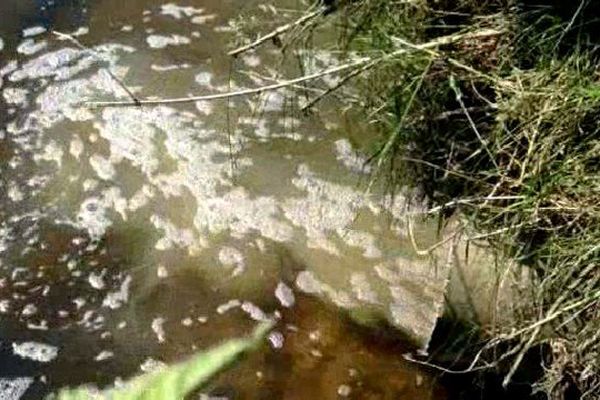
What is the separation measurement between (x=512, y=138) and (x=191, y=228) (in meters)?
0.70

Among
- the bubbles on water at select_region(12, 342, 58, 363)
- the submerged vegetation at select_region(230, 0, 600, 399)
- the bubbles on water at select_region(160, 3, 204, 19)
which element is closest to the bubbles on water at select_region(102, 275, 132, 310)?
the bubbles on water at select_region(12, 342, 58, 363)

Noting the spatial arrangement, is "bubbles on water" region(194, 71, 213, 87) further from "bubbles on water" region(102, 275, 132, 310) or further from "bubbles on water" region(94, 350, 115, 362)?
"bubbles on water" region(94, 350, 115, 362)

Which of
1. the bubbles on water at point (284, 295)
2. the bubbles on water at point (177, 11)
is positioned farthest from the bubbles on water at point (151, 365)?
the bubbles on water at point (177, 11)

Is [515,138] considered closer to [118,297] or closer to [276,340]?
[276,340]

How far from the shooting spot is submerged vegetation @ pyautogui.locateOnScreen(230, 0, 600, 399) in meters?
1.73

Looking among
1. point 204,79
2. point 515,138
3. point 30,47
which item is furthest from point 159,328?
point 30,47

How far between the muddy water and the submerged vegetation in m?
0.17

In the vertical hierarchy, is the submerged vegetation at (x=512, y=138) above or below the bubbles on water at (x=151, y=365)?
above

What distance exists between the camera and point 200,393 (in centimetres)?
198

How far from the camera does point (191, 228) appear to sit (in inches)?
88.0

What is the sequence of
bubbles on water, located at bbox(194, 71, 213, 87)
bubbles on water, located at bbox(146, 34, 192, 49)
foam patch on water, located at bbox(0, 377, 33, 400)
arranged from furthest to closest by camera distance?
bubbles on water, located at bbox(146, 34, 192, 49) < bubbles on water, located at bbox(194, 71, 213, 87) < foam patch on water, located at bbox(0, 377, 33, 400)

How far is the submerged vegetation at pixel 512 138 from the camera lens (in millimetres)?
1730

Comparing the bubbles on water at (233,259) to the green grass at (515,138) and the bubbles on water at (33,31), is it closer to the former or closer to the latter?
the green grass at (515,138)

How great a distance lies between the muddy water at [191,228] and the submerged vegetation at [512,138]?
17cm
